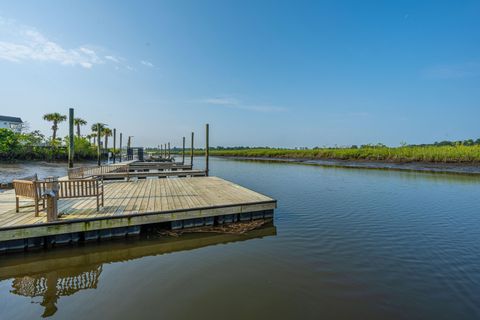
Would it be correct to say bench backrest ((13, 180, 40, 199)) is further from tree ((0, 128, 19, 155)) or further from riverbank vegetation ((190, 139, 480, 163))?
riverbank vegetation ((190, 139, 480, 163))

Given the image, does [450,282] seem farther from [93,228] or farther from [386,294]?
[93,228]

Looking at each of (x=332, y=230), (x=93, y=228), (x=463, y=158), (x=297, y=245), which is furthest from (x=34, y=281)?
(x=463, y=158)

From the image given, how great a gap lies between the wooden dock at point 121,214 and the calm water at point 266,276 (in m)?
0.37

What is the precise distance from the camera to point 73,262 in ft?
16.3

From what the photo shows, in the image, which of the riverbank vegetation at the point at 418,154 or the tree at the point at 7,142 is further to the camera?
the riverbank vegetation at the point at 418,154

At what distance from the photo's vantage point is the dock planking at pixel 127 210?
16.9 feet

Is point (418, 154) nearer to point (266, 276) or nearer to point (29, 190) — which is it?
point (266, 276)

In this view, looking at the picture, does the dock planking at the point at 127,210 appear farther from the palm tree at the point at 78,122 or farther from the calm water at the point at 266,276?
the palm tree at the point at 78,122

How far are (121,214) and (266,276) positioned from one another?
360cm

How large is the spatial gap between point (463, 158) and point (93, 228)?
119 ft

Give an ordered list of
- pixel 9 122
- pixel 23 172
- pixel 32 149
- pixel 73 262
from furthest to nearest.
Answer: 1. pixel 9 122
2. pixel 32 149
3. pixel 23 172
4. pixel 73 262

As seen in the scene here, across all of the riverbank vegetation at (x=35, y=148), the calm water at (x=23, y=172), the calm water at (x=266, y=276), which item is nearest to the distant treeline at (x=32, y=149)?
the riverbank vegetation at (x=35, y=148)

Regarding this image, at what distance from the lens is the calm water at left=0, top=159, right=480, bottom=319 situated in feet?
11.6

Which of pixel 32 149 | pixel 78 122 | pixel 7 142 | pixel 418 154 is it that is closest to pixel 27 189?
pixel 7 142
